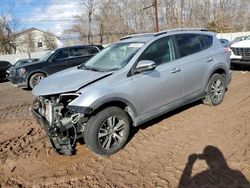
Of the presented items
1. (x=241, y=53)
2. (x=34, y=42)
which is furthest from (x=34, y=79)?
(x=34, y=42)

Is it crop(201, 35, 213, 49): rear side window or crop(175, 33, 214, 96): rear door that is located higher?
crop(201, 35, 213, 49): rear side window

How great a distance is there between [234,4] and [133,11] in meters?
17.6

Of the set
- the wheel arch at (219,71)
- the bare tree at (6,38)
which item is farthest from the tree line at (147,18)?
the wheel arch at (219,71)

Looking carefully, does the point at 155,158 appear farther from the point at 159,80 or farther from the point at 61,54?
the point at 61,54

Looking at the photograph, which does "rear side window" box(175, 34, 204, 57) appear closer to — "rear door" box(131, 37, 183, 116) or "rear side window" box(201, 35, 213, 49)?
"rear side window" box(201, 35, 213, 49)

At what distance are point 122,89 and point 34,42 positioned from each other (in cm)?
4447

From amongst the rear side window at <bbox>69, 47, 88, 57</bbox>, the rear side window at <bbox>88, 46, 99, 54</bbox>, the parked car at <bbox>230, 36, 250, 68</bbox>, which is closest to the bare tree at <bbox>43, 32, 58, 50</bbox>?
the rear side window at <bbox>88, 46, 99, 54</bbox>

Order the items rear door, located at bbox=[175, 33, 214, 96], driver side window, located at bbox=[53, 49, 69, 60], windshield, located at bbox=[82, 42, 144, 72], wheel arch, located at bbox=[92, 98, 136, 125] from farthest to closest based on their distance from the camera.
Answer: driver side window, located at bbox=[53, 49, 69, 60] → rear door, located at bbox=[175, 33, 214, 96] → windshield, located at bbox=[82, 42, 144, 72] → wheel arch, located at bbox=[92, 98, 136, 125]

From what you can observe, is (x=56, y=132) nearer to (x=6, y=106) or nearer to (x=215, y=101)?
(x=215, y=101)

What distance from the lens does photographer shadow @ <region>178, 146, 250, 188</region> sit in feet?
11.2

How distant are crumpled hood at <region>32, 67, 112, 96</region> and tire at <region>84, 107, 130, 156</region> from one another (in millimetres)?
553

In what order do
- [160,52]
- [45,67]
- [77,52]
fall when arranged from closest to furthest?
1. [160,52]
2. [45,67]
3. [77,52]

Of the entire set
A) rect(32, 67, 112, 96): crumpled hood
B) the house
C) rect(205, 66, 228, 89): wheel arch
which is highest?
the house

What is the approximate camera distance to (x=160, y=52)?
5.19 meters
